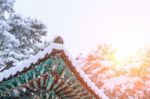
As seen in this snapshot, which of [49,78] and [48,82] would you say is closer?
[49,78]

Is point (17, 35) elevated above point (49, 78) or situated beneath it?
elevated above

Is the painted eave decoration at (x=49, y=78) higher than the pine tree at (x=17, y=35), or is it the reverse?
the pine tree at (x=17, y=35)

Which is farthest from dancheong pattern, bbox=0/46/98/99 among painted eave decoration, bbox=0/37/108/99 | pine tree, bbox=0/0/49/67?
pine tree, bbox=0/0/49/67

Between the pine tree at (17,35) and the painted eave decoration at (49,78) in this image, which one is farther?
the pine tree at (17,35)

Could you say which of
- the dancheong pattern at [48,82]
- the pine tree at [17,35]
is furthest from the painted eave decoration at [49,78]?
the pine tree at [17,35]

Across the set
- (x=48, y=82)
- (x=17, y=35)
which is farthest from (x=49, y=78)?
(x=17, y=35)

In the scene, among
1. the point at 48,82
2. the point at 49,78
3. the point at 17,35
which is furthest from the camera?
the point at 17,35

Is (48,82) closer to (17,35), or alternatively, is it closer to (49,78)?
(49,78)

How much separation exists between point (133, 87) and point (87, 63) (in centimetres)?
589

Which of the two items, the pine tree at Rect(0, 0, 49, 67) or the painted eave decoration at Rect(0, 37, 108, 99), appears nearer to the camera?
the painted eave decoration at Rect(0, 37, 108, 99)

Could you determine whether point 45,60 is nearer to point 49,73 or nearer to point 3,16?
point 49,73

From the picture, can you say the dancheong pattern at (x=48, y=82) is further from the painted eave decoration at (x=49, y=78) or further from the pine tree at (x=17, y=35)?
the pine tree at (x=17, y=35)

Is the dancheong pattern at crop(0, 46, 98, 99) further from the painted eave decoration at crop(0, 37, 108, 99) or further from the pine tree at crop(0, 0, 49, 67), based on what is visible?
the pine tree at crop(0, 0, 49, 67)

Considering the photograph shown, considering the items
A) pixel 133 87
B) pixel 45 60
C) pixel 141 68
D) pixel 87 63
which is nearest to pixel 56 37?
pixel 45 60
